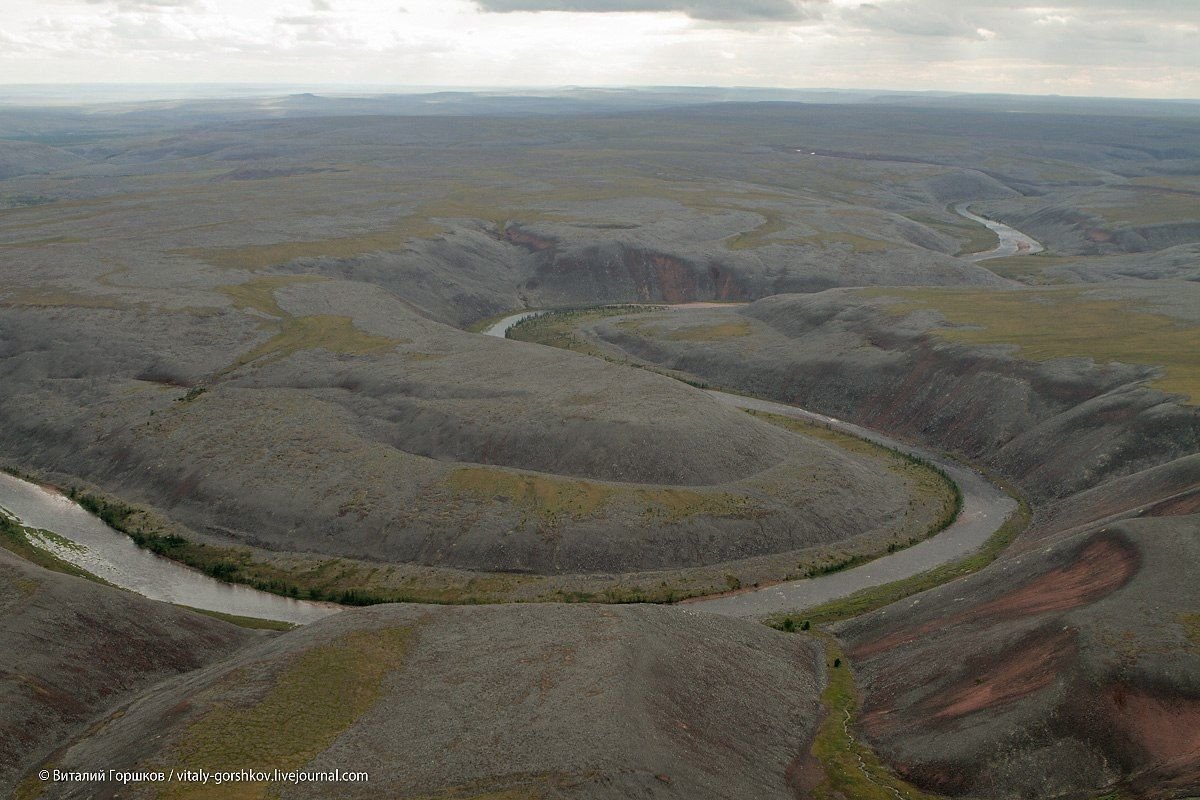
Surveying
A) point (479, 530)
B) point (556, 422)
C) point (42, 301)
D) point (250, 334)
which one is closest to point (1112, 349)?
point (556, 422)

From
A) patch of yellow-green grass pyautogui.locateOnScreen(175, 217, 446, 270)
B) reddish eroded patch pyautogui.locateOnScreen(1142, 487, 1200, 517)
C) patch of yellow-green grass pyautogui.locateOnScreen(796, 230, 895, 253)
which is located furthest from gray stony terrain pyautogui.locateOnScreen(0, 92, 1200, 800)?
patch of yellow-green grass pyautogui.locateOnScreen(796, 230, 895, 253)

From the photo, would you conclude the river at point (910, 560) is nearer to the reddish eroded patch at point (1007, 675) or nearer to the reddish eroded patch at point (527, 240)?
the reddish eroded patch at point (1007, 675)

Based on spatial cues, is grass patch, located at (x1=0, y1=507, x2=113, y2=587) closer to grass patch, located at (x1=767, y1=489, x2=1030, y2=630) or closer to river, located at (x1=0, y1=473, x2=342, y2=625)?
river, located at (x1=0, y1=473, x2=342, y2=625)

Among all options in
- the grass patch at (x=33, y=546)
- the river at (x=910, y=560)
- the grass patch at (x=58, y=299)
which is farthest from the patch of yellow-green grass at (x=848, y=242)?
the grass patch at (x=33, y=546)

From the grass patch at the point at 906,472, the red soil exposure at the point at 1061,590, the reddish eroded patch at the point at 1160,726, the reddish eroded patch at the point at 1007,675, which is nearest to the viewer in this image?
the reddish eroded patch at the point at 1160,726

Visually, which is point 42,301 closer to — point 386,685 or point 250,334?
point 250,334

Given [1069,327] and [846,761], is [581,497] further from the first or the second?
[1069,327]

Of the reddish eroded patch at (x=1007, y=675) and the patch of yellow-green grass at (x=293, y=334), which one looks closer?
the reddish eroded patch at (x=1007, y=675)

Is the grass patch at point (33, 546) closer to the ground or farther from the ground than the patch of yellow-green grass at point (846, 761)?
closer to the ground

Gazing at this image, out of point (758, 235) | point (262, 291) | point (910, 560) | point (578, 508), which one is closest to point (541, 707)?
point (578, 508)

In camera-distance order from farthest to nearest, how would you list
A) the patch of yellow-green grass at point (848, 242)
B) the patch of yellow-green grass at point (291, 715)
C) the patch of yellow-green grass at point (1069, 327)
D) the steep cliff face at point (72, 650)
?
the patch of yellow-green grass at point (848, 242), the patch of yellow-green grass at point (1069, 327), the steep cliff face at point (72, 650), the patch of yellow-green grass at point (291, 715)
